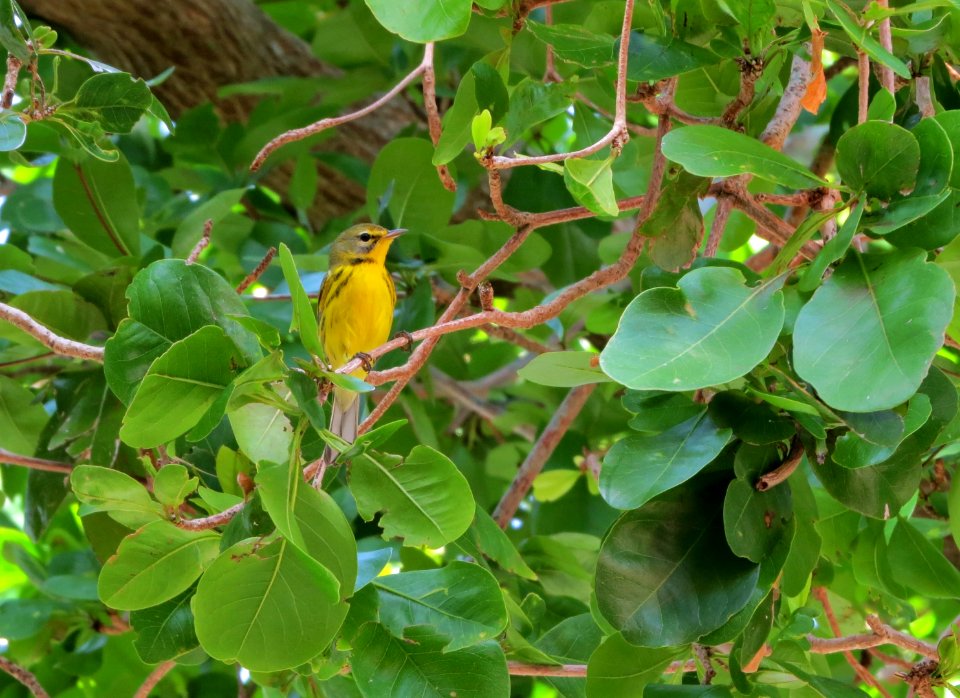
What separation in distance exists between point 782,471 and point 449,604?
1.59 feet

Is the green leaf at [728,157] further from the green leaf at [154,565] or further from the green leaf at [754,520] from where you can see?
the green leaf at [154,565]

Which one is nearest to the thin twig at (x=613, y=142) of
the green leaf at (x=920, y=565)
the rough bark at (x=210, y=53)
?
the green leaf at (x=920, y=565)

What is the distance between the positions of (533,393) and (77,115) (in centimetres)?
177

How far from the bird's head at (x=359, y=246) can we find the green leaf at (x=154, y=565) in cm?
174

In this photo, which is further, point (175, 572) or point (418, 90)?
point (418, 90)

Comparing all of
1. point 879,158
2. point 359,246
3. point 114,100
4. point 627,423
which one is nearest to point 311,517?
point 627,423

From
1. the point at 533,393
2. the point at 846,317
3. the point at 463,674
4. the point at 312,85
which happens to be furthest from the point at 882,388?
the point at 312,85

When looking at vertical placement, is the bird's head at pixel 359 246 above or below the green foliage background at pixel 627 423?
below

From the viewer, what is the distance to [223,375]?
1.28m

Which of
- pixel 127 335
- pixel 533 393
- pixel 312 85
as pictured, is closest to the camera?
pixel 127 335

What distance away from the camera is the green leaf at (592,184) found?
1.24m

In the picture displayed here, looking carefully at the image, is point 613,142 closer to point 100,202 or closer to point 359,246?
point 100,202

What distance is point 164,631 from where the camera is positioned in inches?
61.2

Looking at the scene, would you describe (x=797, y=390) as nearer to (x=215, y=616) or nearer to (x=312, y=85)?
(x=215, y=616)
